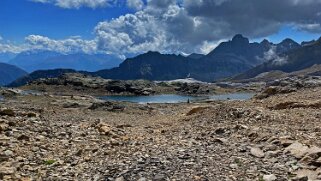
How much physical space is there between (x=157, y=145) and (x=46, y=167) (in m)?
5.11

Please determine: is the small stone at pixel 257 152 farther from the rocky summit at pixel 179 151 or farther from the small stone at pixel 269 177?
the small stone at pixel 269 177

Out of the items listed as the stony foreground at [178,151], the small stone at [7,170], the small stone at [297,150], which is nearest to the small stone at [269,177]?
the stony foreground at [178,151]

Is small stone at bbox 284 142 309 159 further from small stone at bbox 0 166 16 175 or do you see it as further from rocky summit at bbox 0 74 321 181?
small stone at bbox 0 166 16 175

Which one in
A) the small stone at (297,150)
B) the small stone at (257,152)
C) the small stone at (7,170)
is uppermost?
the small stone at (297,150)

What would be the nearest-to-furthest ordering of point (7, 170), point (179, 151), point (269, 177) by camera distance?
point (269, 177) → point (7, 170) → point (179, 151)

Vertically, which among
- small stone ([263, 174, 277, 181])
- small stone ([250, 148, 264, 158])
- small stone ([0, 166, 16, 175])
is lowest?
small stone ([0, 166, 16, 175])

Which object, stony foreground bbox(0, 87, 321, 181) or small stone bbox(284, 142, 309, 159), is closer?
stony foreground bbox(0, 87, 321, 181)

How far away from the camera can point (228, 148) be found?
18.1 meters

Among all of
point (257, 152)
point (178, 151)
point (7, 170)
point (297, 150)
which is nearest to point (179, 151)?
point (178, 151)

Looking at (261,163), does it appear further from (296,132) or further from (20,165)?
(20,165)

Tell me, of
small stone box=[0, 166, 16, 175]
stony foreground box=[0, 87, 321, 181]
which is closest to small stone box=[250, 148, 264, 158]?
stony foreground box=[0, 87, 321, 181]

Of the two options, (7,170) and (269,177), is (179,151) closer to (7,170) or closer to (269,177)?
(269,177)

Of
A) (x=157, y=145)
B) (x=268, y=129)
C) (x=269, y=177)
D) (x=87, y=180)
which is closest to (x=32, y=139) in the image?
(x=157, y=145)

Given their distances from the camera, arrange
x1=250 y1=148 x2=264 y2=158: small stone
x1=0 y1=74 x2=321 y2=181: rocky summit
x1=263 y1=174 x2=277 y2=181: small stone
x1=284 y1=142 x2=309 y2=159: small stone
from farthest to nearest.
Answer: x1=250 y1=148 x2=264 y2=158: small stone → x1=284 y1=142 x2=309 y2=159: small stone → x1=0 y1=74 x2=321 y2=181: rocky summit → x1=263 y1=174 x2=277 y2=181: small stone
